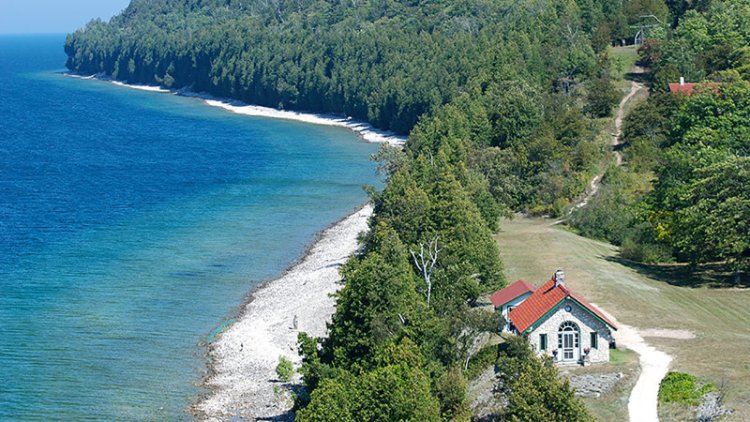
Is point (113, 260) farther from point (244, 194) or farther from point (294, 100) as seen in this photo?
point (294, 100)

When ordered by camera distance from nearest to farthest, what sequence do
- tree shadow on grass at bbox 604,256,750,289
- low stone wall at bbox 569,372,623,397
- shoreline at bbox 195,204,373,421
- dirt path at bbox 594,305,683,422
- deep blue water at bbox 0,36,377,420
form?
→ 1. dirt path at bbox 594,305,683,422
2. low stone wall at bbox 569,372,623,397
3. shoreline at bbox 195,204,373,421
4. deep blue water at bbox 0,36,377,420
5. tree shadow on grass at bbox 604,256,750,289

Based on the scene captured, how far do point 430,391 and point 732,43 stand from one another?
84360mm

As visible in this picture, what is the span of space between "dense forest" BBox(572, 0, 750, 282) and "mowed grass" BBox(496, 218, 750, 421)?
123 inches

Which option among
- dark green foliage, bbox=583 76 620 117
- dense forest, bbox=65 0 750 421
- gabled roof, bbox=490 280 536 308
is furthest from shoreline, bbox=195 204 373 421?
dark green foliage, bbox=583 76 620 117

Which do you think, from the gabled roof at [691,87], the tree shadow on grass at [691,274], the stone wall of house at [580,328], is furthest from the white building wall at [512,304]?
the gabled roof at [691,87]

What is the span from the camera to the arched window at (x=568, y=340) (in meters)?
46.5

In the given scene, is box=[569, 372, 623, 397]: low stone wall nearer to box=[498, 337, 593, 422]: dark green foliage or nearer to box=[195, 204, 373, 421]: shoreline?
box=[498, 337, 593, 422]: dark green foliage

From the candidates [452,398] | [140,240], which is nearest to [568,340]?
[452,398]

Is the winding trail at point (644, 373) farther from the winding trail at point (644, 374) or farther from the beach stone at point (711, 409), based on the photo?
the beach stone at point (711, 409)

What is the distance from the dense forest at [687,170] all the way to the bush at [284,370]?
89.0 feet

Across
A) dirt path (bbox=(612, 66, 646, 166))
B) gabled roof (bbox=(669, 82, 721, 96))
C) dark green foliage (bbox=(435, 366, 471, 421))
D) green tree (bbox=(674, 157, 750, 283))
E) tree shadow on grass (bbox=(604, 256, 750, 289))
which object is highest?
gabled roof (bbox=(669, 82, 721, 96))

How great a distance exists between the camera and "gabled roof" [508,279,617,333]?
1820 inches

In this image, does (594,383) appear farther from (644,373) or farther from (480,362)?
(480,362)

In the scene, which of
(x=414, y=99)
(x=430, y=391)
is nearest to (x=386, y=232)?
(x=430, y=391)
